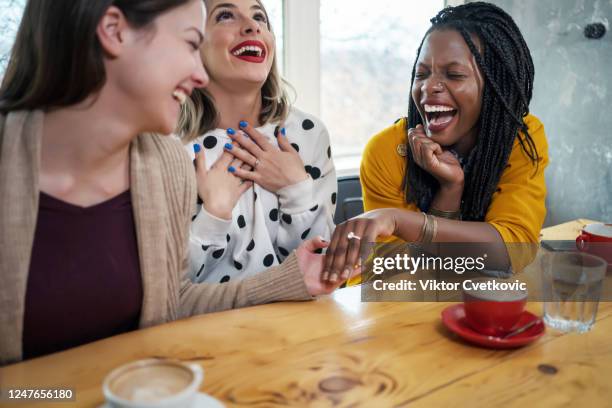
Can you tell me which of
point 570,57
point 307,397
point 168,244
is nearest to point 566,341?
point 307,397

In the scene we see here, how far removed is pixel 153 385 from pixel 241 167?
95cm

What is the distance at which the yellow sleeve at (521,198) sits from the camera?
1.62m

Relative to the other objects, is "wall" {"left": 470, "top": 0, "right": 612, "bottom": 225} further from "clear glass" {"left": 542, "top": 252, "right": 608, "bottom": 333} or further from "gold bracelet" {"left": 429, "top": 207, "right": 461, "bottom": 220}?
"clear glass" {"left": 542, "top": 252, "right": 608, "bottom": 333}

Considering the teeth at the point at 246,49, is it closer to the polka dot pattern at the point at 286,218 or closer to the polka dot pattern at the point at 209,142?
the polka dot pattern at the point at 209,142

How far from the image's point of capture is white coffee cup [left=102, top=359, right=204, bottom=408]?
625 millimetres

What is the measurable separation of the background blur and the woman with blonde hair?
3.79 ft

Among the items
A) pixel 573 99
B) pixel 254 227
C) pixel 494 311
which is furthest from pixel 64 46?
pixel 573 99

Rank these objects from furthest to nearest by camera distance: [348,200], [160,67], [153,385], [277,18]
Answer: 1. [277,18]
2. [348,200]
3. [160,67]
4. [153,385]

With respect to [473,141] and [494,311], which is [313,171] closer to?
[473,141]

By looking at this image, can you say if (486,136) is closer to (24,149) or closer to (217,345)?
(217,345)

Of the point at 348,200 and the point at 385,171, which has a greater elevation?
the point at 385,171

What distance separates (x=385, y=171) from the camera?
6.14 feet

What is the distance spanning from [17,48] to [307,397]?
79 centimetres

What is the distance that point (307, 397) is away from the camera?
80 centimetres
